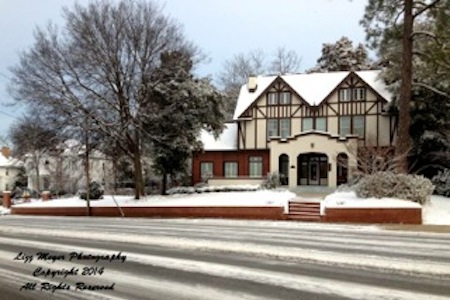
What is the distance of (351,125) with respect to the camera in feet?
151

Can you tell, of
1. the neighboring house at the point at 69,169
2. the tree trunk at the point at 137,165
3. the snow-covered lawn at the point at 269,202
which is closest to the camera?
the snow-covered lawn at the point at 269,202

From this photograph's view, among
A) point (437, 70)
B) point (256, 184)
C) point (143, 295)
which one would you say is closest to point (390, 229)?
point (437, 70)

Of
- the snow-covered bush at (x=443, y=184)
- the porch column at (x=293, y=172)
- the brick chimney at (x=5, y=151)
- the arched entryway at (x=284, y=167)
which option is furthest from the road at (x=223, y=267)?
the brick chimney at (x=5, y=151)

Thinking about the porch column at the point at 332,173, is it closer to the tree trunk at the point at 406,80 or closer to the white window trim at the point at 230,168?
the white window trim at the point at 230,168

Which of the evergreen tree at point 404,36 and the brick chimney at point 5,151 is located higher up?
the evergreen tree at point 404,36

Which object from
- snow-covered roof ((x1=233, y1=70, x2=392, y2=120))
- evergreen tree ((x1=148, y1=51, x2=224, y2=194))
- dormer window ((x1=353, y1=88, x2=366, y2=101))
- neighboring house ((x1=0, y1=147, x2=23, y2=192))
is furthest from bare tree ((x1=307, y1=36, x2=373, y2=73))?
neighboring house ((x1=0, y1=147, x2=23, y2=192))

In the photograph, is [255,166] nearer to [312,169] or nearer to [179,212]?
[312,169]

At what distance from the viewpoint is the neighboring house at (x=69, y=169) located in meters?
36.4

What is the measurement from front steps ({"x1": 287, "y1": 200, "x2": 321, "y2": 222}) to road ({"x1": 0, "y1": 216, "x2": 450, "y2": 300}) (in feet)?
29.3

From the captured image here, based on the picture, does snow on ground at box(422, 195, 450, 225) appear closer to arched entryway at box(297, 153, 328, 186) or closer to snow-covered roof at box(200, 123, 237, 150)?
arched entryway at box(297, 153, 328, 186)

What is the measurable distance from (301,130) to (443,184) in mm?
17386

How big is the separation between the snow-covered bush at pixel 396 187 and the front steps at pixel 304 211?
234cm

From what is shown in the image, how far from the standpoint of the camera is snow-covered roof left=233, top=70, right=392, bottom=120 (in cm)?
4644

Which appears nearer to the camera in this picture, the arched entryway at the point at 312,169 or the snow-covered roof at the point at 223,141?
the arched entryway at the point at 312,169
